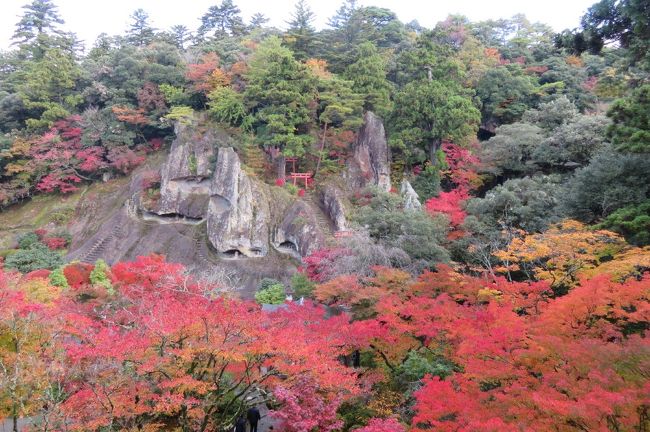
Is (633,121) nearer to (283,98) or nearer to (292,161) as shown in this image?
(283,98)

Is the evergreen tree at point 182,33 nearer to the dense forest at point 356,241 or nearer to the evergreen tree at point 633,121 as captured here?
the dense forest at point 356,241

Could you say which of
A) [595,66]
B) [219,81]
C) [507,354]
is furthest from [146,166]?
[595,66]

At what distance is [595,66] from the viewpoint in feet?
103

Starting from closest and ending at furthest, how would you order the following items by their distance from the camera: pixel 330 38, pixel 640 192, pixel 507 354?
1. pixel 507 354
2. pixel 640 192
3. pixel 330 38

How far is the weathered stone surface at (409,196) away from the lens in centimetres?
2175

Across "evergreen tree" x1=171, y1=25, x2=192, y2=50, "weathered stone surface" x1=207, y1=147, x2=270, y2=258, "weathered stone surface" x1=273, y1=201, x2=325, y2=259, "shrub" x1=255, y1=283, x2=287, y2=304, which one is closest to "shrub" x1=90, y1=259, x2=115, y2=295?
"weathered stone surface" x1=207, y1=147, x2=270, y2=258

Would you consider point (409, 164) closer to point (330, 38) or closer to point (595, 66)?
point (330, 38)

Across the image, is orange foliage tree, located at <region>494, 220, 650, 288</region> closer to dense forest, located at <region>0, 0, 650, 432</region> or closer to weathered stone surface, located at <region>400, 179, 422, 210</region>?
dense forest, located at <region>0, 0, 650, 432</region>

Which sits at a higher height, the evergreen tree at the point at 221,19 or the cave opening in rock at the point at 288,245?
the evergreen tree at the point at 221,19

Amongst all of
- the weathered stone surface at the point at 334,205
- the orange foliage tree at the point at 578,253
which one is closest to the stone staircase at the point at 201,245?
the weathered stone surface at the point at 334,205

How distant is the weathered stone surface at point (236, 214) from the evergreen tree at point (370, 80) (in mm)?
9077

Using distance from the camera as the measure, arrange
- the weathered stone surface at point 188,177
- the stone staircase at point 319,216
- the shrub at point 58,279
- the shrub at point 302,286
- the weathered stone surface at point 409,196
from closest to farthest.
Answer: the shrub at point 302,286
the shrub at point 58,279
the weathered stone surface at point 409,196
the stone staircase at point 319,216
the weathered stone surface at point 188,177

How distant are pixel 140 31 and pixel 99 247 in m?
26.5

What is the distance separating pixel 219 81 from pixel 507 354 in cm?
2458
